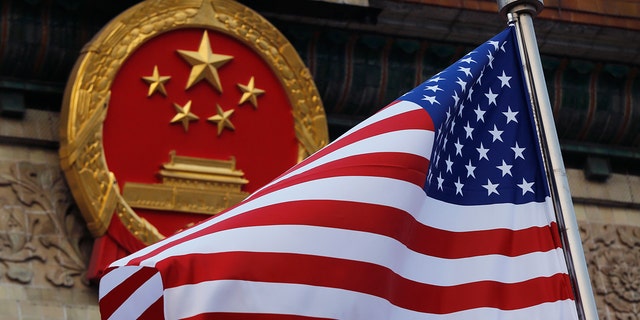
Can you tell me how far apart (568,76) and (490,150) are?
24.0 ft

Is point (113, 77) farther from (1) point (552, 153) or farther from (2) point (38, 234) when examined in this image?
(1) point (552, 153)

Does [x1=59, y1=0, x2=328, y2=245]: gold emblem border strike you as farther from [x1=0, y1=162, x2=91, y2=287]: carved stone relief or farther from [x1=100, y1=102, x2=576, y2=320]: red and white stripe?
[x1=100, y1=102, x2=576, y2=320]: red and white stripe

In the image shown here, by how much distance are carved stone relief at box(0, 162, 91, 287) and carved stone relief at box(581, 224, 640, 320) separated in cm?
502

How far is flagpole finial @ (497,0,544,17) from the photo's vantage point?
7398 millimetres

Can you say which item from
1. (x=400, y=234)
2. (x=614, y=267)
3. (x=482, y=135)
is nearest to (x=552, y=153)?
(x=482, y=135)

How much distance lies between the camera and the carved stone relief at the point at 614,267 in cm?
1434

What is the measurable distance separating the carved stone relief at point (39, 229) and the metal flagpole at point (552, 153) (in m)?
5.47

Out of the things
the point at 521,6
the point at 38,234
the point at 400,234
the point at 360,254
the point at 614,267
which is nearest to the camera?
the point at 360,254

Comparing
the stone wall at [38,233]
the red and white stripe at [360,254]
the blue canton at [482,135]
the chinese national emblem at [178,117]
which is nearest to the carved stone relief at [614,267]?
the chinese national emblem at [178,117]

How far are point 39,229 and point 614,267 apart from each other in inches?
221

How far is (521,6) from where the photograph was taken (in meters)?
7.42

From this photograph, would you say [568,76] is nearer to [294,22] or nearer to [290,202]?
[294,22]

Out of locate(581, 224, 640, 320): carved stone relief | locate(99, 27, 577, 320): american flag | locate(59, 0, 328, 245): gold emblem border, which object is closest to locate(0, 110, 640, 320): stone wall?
locate(59, 0, 328, 245): gold emblem border

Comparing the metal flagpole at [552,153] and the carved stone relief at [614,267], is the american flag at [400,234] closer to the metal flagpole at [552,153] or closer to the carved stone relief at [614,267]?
the metal flagpole at [552,153]
